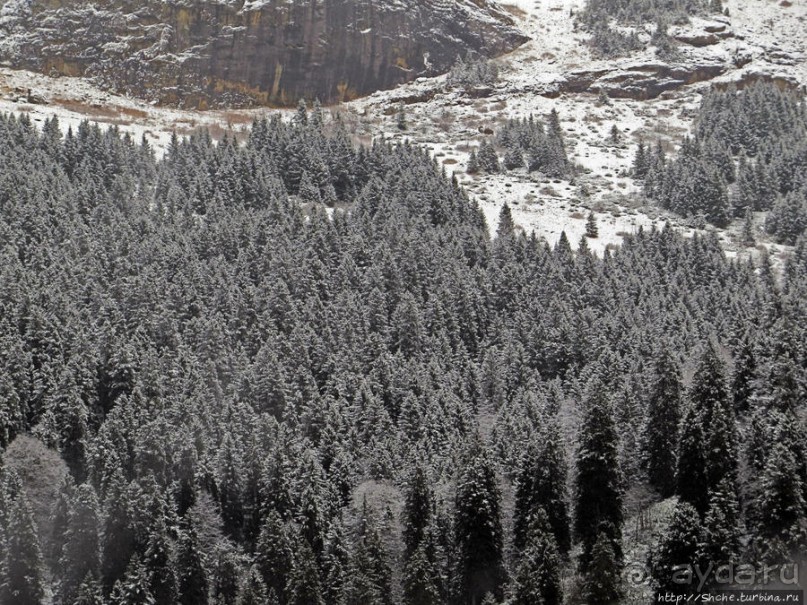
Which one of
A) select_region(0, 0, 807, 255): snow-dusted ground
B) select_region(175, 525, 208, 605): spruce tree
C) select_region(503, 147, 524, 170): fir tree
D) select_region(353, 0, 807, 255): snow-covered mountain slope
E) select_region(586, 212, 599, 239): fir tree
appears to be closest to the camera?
select_region(175, 525, 208, 605): spruce tree

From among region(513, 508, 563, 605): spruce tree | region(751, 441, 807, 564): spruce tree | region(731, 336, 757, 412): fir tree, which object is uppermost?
region(731, 336, 757, 412): fir tree

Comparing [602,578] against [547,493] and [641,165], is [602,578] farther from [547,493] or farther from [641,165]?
[641,165]

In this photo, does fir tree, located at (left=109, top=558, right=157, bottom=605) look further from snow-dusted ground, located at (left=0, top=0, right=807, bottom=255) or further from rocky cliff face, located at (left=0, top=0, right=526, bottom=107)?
rocky cliff face, located at (left=0, top=0, right=526, bottom=107)

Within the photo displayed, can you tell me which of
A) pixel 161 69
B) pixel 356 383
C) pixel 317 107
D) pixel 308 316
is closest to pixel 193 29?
pixel 161 69

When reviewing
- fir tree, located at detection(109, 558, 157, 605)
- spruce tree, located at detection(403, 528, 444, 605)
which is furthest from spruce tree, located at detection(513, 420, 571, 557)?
fir tree, located at detection(109, 558, 157, 605)

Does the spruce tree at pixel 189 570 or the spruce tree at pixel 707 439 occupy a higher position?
the spruce tree at pixel 707 439

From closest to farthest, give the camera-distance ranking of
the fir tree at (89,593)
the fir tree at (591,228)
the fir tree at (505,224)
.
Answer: the fir tree at (89,593)
the fir tree at (505,224)
the fir tree at (591,228)

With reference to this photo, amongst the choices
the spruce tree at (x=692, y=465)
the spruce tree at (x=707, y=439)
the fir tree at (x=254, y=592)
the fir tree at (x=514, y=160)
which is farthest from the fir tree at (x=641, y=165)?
the fir tree at (x=254, y=592)

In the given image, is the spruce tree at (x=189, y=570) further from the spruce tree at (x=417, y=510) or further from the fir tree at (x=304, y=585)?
the spruce tree at (x=417, y=510)

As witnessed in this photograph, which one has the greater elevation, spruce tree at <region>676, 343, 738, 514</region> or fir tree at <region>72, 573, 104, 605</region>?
spruce tree at <region>676, 343, 738, 514</region>

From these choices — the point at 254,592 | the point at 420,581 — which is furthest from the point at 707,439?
the point at 254,592
